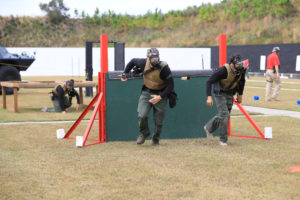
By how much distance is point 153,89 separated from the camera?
8.21 m

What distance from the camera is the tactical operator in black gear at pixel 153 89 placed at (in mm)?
8031

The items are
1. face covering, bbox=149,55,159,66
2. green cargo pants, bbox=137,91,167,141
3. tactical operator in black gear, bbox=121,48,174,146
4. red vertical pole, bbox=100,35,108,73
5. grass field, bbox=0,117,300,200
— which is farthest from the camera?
red vertical pole, bbox=100,35,108,73

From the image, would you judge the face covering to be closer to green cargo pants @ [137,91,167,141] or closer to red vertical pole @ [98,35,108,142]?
green cargo pants @ [137,91,167,141]

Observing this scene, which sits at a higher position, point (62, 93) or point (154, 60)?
point (154, 60)

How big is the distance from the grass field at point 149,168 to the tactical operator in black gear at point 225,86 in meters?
0.41

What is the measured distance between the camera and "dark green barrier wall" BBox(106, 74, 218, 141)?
889 centimetres

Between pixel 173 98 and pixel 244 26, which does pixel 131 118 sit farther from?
pixel 244 26

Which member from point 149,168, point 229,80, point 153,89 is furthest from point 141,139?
point 149,168

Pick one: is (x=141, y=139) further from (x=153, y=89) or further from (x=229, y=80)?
(x=229, y=80)

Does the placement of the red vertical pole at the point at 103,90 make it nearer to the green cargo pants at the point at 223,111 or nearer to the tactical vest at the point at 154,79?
the tactical vest at the point at 154,79

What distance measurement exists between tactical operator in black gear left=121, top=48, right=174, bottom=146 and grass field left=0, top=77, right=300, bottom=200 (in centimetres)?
34

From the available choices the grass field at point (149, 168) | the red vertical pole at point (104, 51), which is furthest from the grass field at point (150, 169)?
the red vertical pole at point (104, 51)

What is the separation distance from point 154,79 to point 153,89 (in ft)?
0.59

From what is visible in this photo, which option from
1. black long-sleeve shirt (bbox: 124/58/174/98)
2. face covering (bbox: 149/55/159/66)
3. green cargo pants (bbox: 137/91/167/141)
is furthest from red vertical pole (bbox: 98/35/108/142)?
face covering (bbox: 149/55/159/66)
